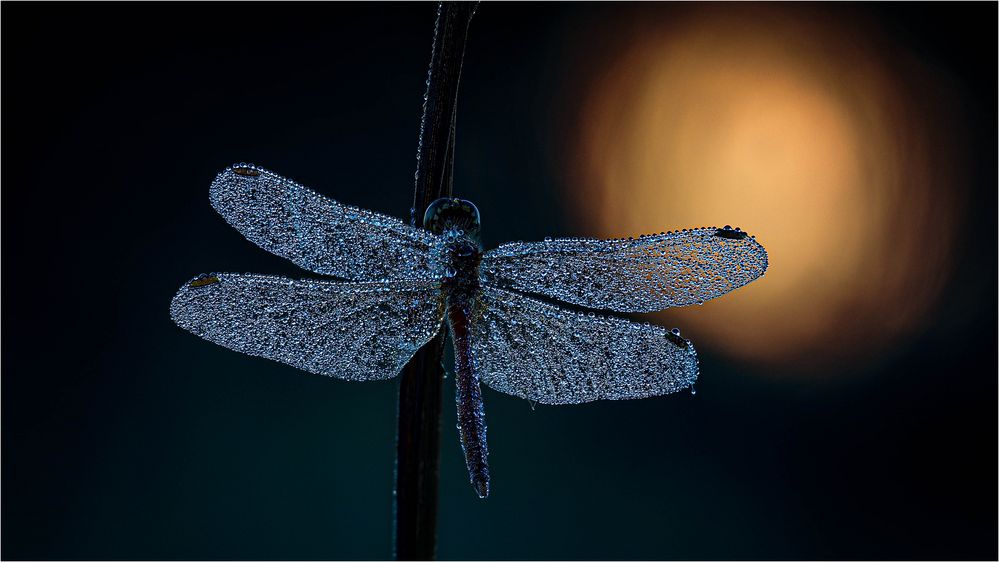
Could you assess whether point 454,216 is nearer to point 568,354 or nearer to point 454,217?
point 454,217

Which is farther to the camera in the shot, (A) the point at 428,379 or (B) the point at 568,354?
(B) the point at 568,354

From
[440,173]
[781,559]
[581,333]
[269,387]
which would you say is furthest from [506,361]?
[781,559]

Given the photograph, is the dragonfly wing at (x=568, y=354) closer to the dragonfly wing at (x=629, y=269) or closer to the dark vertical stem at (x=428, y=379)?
the dragonfly wing at (x=629, y=269)

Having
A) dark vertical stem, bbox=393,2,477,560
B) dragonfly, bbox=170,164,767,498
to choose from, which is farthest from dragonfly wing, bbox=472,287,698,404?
dark vertical stem, bbox=393,2,477,560

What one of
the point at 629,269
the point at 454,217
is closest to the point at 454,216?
the point at 454,217

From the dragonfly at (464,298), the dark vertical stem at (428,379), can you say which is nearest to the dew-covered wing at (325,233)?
the dragonfly at (464,298)

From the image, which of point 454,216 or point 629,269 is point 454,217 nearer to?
point 454,216
